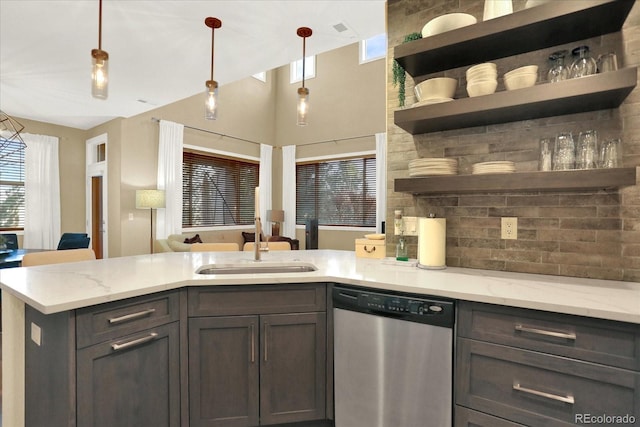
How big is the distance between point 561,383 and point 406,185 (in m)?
1.11

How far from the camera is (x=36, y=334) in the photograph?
4.78ft

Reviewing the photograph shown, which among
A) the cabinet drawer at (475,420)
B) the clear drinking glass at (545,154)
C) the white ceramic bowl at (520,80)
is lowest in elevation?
the cabinet drawer at (475,420)

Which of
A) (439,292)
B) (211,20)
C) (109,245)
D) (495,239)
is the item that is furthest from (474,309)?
(109,245)

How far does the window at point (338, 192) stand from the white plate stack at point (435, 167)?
15.0 ft

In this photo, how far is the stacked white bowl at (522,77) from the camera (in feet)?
5.32

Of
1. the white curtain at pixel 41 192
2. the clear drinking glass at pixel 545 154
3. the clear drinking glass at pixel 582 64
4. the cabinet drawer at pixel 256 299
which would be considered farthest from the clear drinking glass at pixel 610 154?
the white curtain at pixel 41 192

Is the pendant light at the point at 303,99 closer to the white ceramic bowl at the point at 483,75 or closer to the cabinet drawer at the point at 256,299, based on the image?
the white ceramic bowl at the point at 483,75

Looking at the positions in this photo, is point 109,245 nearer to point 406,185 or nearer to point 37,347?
point 37,347

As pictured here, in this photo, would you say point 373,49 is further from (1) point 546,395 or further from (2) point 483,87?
(1) point 546,395

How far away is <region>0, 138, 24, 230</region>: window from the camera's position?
17.5 ft

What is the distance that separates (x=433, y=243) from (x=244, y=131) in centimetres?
601

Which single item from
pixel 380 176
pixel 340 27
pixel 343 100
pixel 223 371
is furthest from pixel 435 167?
pixel 343 100

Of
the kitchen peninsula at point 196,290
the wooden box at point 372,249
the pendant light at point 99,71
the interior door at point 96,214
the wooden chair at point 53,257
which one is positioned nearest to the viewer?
the kitchen peninsula at point 196,290

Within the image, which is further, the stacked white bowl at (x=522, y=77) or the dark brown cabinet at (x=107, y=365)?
the stacked white bowl at (x=522, y=77)
